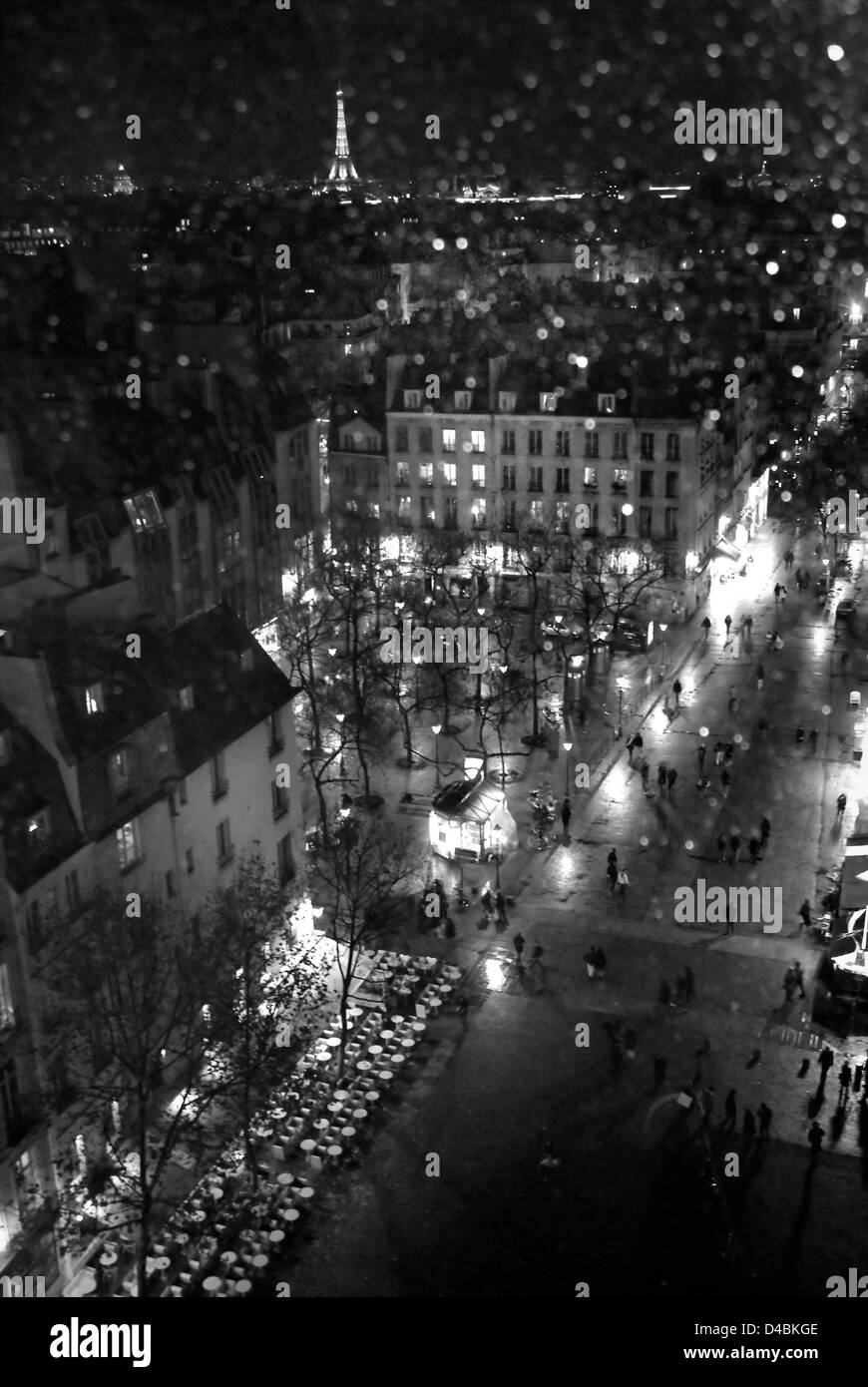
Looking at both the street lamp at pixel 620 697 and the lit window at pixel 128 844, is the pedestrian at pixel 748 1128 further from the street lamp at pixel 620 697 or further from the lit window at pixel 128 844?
the street lamp at pixel 620 697

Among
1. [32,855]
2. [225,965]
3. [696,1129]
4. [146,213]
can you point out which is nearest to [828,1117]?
[696,1129]

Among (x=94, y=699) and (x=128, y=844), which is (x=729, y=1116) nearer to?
(x=128, y=844)

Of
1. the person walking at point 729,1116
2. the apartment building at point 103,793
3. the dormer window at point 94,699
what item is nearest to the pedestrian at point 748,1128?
the person walking at point 729,1116

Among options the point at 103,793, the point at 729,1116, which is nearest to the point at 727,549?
the point at 729,1116

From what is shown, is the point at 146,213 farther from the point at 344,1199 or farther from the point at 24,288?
the point at 344,1199

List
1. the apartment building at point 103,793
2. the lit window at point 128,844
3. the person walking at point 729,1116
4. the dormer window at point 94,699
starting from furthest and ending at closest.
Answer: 1. the person walking at point 729,1116
2. the lit window at point 128,844
3. the dormer window at point 94,699
4. the apartment building at point 103,793

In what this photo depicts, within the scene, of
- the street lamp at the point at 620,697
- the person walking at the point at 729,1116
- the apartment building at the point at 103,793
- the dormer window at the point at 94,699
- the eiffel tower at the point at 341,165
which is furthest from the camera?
the eiffel tower at the point at 341,165
